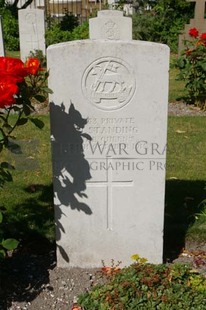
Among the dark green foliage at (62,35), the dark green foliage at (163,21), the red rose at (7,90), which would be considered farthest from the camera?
the dark green foliage at (62,35)

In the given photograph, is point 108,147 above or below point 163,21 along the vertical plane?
below

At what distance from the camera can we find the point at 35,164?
514 centimetres

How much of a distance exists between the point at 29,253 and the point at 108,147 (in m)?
1.08

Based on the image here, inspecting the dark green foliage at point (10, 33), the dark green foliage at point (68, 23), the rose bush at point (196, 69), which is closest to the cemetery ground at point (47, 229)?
the rose bush at point (196, 69)

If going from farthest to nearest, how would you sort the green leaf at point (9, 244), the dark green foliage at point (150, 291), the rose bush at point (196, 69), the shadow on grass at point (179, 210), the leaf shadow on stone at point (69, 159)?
1. the rose bush at point (196, 69)
2. the shadow on grass at point (179, 210)
3. the leaf shadow on stone at point (69, 159)
4. the green leaf at point (9, 244)
5. the dark green foliage at point (150, 291)

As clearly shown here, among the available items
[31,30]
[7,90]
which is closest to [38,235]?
[7,90]

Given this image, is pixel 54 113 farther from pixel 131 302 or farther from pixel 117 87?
pixel 131 302

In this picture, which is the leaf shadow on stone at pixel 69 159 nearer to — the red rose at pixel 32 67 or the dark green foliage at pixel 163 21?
the red rose at pixel 32 67

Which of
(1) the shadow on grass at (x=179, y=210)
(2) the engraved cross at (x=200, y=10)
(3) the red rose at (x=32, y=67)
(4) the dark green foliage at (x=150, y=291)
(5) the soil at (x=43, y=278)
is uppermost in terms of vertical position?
(2) the engraved cross at (x=200, y=10)

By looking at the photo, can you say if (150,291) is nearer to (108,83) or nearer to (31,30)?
(108,83)

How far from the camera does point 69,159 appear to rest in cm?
294

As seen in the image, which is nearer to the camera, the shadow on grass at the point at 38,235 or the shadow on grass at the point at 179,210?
the shadow on grass at the point at 38,235

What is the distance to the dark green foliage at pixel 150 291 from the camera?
2469 millimetres

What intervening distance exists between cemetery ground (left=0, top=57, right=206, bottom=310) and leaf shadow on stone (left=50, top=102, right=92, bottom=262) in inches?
15.2
